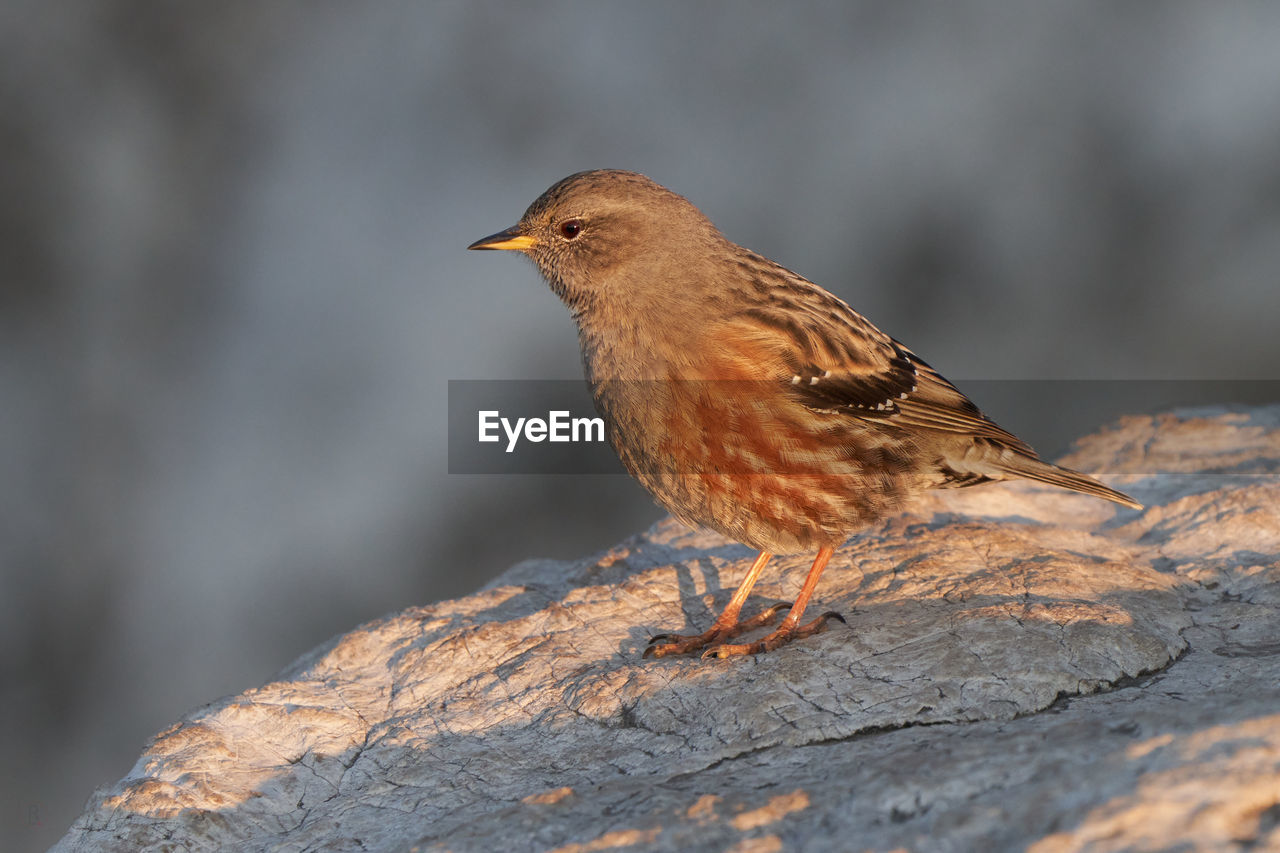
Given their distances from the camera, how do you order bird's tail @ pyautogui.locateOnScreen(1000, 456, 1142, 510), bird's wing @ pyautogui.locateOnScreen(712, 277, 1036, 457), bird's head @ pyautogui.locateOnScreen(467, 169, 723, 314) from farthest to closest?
bird's head @ pyautogui.locateOnScreen(467, 169, 723, 314)
bird's tail @ pyautogui.locateOnScreen(1000, 456, 1142, 510)
bird's wing @ pyautogui.locateOnScreen(712, 277, 1036, 457)

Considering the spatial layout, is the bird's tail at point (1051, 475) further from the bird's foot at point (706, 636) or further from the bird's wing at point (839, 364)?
the bird's foot at point (706, 636)

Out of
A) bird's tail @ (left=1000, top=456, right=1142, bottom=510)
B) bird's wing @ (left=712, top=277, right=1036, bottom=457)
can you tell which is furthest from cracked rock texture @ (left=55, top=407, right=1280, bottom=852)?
bird's wing @ (left=712, top=277, right=1036, bottom=457)

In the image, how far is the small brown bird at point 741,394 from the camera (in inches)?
168

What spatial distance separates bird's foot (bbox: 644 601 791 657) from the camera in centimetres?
418

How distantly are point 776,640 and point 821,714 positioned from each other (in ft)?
2.48

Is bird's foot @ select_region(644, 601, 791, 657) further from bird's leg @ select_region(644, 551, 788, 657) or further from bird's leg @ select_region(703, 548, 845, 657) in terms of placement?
bird's leg @ select_region(703, 548, 845, 657)

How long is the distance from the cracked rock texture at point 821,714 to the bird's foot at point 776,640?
3.8 inches

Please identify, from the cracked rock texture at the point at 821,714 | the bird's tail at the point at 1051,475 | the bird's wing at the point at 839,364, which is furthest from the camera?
the bird's tail at the point at 1051,475

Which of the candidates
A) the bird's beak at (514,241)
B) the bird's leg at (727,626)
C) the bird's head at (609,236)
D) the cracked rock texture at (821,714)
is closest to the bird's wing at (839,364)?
the bird's head at (609,236)

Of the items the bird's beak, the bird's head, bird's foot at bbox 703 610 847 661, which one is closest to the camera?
bird's foot at bbox 703 610 847 661

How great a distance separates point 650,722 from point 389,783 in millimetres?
832

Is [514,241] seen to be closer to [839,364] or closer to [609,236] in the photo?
[609,236]

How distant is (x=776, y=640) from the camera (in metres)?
4.08

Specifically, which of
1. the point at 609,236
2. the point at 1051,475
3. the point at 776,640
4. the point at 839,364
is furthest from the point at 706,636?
the point at 609,236
